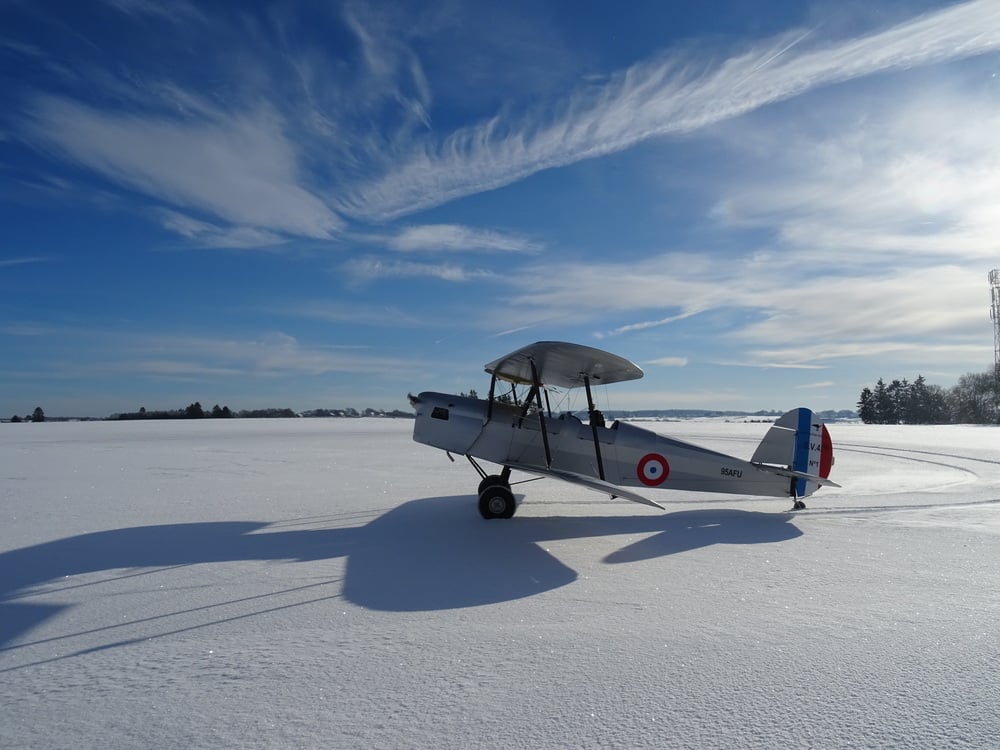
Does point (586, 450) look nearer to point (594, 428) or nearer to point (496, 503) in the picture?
point (594, 428)

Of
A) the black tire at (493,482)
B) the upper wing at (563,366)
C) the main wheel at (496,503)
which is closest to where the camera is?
the upper wing at (563,366)

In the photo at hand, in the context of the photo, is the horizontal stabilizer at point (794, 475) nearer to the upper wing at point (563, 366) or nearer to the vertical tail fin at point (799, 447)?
the vertical tail fin at point (799, 447)

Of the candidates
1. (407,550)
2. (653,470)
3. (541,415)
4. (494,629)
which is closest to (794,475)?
(653,470)

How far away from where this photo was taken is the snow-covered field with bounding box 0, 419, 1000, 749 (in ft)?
8.84

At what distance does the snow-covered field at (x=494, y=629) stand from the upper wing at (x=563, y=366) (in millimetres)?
2185

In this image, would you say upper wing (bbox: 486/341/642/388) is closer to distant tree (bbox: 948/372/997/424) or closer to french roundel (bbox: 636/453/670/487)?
french roundel (bbox: 636/453/670/487)

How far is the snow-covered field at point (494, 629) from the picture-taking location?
2.70 m

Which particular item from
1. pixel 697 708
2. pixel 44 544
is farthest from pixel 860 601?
pixel 44 544

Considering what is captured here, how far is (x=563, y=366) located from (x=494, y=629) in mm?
5495

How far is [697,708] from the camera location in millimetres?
2820

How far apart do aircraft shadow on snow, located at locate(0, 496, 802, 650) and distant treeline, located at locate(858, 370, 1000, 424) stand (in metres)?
77.6

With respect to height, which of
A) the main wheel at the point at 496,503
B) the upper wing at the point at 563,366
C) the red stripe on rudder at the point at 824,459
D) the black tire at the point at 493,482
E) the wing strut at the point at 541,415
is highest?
the upper wing at the point at 563,366

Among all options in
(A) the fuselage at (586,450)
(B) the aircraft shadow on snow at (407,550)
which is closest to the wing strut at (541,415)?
(A) the fuselage at (586,450)

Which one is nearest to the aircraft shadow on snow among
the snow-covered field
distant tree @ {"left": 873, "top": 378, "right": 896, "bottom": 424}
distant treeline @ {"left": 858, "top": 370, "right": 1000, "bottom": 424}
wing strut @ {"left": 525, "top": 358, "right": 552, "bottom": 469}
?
the snow-covered field
